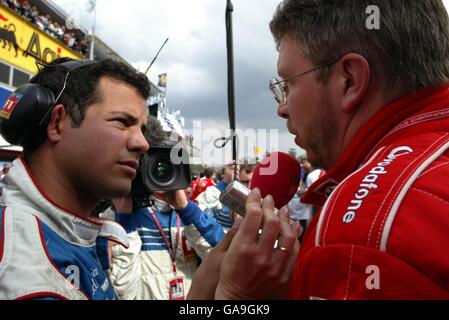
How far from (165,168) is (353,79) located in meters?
1.25

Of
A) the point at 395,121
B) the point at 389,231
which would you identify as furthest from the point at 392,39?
the point at 389,231

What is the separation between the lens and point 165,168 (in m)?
1.93

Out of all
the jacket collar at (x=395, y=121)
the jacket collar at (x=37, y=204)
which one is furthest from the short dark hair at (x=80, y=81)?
the jacket collar at (x=395, y=121)

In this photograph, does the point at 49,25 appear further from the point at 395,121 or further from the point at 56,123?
the point at 395,121

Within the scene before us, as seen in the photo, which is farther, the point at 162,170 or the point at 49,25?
the point at 49,25

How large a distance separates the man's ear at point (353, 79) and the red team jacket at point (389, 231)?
19cm

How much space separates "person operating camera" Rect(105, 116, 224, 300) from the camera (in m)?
2.35

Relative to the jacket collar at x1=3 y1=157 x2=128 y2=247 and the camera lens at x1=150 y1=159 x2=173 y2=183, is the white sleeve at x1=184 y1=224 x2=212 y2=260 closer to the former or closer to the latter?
the camera lens at x1=150 y1=159 x2=173 y2=183

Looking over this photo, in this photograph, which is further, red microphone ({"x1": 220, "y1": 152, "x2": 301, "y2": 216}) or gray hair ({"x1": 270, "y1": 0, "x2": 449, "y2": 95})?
red microphone ({"x1": 220, "y1": 152, "x2": 301, "y2": 216})

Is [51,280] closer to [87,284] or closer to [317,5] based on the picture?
[87,284]

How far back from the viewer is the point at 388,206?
564mm

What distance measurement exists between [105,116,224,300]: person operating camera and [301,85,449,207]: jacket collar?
164 centimetres

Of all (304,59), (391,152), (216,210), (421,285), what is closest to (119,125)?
(304,59)

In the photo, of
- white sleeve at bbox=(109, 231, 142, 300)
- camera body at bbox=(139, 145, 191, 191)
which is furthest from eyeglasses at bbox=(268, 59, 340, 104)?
white sleeve at bbox=(109, 231, 142, 300)
